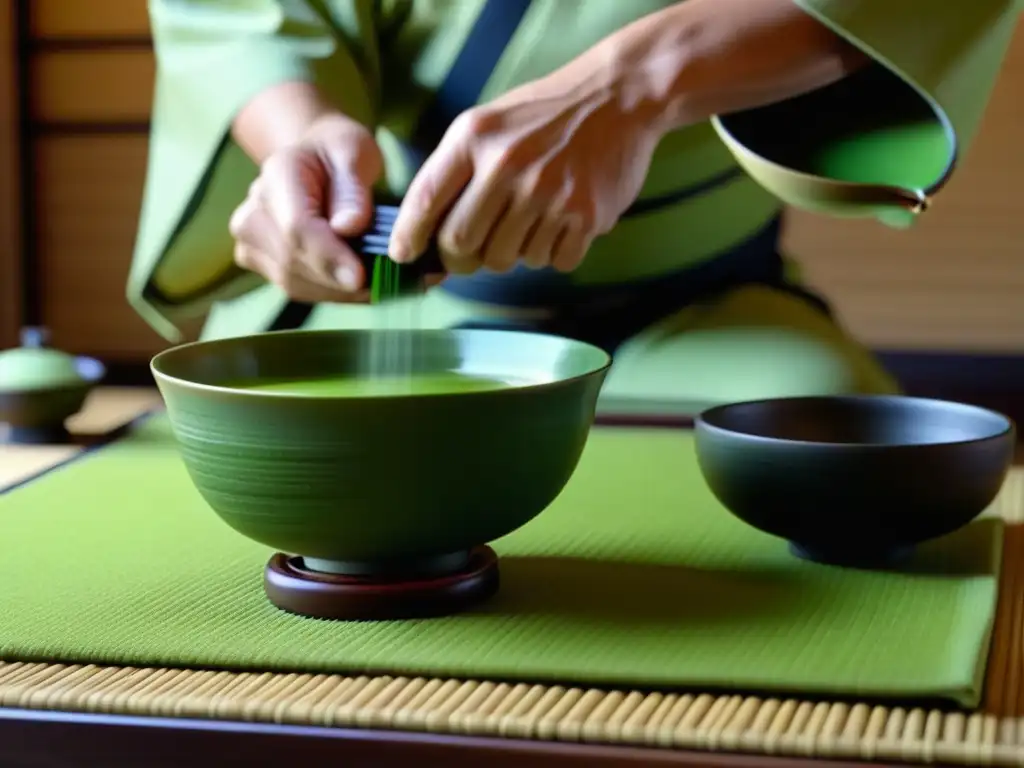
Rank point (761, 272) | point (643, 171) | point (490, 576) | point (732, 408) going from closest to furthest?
point (490, 576) < point (732, 408) < point (643, 171) < point (761, 272)

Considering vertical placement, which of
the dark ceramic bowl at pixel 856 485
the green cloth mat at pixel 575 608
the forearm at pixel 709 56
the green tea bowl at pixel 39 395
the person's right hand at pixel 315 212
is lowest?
the green tea bowl at pixel 39 395

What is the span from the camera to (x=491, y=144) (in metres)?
0.94

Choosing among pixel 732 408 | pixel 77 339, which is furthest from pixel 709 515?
pixel 77 339

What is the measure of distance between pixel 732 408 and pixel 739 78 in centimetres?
31

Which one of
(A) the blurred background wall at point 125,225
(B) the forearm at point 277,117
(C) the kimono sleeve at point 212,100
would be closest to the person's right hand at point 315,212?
(B) the forearm at point 277,117

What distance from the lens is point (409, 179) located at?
4.43 feet

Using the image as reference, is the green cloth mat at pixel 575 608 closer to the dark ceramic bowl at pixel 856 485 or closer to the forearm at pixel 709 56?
the dark ceramic bowl at pixel 856 485

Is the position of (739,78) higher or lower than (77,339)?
higher

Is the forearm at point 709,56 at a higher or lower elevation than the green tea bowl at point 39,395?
higher

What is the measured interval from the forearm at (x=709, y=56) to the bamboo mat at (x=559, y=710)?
21.2 inches

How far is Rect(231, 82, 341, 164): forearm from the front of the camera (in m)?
1.14

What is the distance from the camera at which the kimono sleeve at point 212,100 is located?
1.25 metres

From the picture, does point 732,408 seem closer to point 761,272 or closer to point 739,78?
point 739,78

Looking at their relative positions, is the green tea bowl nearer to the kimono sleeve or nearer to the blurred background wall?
the kimono sleeve
